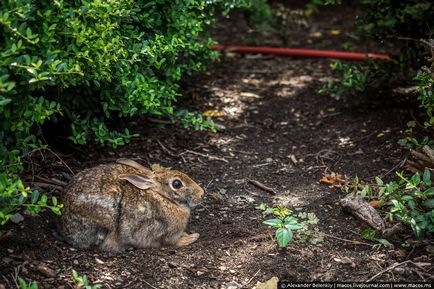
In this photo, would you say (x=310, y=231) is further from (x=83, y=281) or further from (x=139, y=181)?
(x=83, y=281)

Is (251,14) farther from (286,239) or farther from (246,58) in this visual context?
(286,239)

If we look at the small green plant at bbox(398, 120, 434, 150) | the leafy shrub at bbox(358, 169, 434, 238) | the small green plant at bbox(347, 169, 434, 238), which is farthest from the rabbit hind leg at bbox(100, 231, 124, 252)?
the small green plant at bbox(398, 120, 434, 150)

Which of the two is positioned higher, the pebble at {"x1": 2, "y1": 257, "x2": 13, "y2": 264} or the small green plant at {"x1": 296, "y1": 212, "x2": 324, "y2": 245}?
the pebble at {"x1": 2, "y1": 257, "x2": 13, "y2": 264}

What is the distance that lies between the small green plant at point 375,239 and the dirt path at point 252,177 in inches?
1.8

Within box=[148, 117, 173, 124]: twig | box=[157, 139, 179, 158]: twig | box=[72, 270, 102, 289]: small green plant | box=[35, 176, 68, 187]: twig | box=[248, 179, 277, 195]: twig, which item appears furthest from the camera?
box=[148, 117, 173, 124]: twig

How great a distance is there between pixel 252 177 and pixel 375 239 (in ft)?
5.35

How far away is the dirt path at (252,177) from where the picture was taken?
4.52m

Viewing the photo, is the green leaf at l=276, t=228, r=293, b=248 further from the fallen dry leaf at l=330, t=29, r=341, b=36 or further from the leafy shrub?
the fallen dry leaf at l=330, t=29, r=341, b=36

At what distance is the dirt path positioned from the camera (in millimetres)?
4520

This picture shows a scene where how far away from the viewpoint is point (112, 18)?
4.96 meters

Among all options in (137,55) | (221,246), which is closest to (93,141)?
(137,55)

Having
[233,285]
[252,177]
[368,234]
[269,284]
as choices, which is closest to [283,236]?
[269,284]

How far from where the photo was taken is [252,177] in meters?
6.09

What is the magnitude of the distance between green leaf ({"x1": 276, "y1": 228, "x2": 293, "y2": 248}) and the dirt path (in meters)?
0.23
